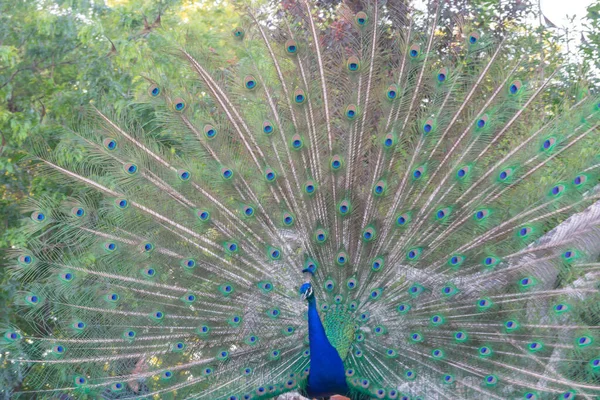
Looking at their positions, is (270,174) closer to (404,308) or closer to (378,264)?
(378,264)

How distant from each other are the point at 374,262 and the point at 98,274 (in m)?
1.82

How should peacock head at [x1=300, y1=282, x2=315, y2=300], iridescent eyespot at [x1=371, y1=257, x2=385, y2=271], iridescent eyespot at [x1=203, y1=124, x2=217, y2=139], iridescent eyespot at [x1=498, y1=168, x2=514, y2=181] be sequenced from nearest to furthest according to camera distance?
peacock head at [x1=300, y1=282, x2=315, y2=300]
iridescent eyespot at [x1=498, y1=168, x2=514, y2=181]
iridescent eyespot at [x1=203, y1=124, x2=217, y2=139]
iridescent eyespot at [x1=371, y1=257, x2=385, y2=271]

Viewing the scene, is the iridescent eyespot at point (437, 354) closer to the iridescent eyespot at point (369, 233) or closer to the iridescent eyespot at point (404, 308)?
the iridescent eyespot at point (404, 308)

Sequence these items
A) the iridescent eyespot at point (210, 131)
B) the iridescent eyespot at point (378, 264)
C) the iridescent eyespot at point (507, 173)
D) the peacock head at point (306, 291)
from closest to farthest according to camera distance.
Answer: the peacock head at point (306, 291) < the iridescent eyespot at point (507, 173) < the iridescent eyespot at point (210, 131) < the iridescent eyespot at point (378, 264)

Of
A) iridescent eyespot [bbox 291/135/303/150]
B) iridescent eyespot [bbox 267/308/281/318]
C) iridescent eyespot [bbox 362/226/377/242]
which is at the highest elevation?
iridescent eyespot [bbox 291/135/303/150]

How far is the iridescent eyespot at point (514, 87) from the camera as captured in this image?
5102mm

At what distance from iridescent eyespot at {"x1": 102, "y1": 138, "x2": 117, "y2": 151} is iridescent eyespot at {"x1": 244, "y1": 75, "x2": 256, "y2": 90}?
0.93 meters

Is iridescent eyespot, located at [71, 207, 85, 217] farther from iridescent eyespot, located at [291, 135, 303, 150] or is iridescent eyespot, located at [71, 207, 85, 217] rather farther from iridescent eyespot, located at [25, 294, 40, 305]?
iridescent eyespot, located at [291, 135, 303, 150]

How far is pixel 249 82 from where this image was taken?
5.13 m

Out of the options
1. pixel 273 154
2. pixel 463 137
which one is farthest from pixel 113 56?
pixel 463 137

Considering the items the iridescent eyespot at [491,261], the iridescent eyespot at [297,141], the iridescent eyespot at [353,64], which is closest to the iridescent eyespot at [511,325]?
the iridescent eyespot at [491,261]

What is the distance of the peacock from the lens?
5090mm

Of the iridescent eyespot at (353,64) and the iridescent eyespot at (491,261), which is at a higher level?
the iridescent eyespot at (353,64)

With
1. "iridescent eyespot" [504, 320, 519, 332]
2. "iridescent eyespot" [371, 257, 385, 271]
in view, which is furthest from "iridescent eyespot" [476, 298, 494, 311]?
"iridescent eyespot" [371, 257, 385, 271]
